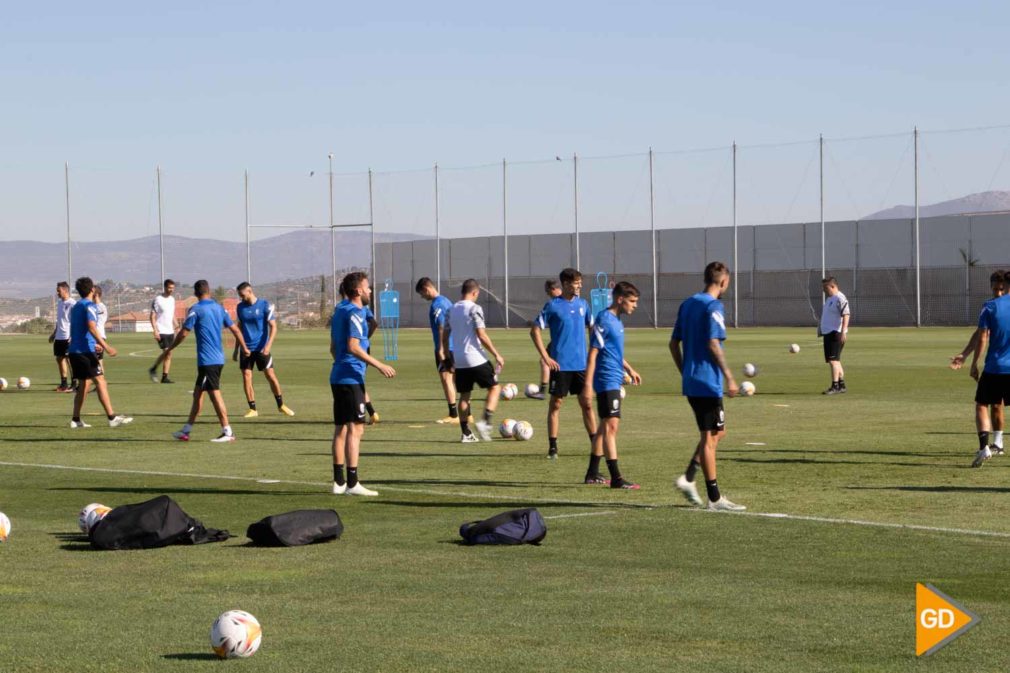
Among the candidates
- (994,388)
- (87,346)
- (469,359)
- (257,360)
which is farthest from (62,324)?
(994,388)

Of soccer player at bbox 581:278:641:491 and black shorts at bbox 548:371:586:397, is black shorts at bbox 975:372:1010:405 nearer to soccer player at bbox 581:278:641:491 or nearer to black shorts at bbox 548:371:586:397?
soccer player at bbox 581:278:641:491

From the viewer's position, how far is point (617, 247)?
311ft

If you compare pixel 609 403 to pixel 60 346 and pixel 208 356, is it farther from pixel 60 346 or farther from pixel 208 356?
pixel 60 346

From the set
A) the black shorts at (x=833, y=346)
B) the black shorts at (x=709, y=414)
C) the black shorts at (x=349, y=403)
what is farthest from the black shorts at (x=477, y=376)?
the black shorts at (x=833, y=346)

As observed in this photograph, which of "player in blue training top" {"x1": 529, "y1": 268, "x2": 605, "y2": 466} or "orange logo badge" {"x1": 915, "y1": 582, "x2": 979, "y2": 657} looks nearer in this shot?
"orange logo badge" {"x1": 915, "y1": 582, "x2": 979, "y2": 657}

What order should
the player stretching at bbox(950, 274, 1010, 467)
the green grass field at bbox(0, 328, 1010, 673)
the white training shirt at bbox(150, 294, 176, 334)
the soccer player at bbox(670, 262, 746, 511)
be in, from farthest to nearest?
1. the white training shirt at bbox(150, 294, 176, 334)
2. the player stretching at bbox(950, 274, 1010, 467)
3. the soccer player at bbox(670, 262, 746, 511)
4. the green grass field at bbox(0, 328, 1010, 673)

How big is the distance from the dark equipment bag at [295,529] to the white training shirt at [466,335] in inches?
368

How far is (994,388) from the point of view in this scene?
57.8 ft

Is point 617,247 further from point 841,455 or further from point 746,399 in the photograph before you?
point 841,455

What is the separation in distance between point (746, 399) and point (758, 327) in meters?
55.9

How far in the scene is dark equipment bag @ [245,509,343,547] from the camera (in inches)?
475

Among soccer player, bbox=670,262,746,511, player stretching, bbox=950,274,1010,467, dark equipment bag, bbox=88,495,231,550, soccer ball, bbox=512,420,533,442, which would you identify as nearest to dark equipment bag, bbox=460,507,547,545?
dark equipment bag, bbox=88,495,231,550

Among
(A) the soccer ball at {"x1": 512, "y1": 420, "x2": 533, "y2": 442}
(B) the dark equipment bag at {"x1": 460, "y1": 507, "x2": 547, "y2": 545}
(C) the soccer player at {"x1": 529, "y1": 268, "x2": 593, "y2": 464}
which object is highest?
(C) the soccer player at {"x1": 529, "y1": 268, "x2": 593, "y2": 464}

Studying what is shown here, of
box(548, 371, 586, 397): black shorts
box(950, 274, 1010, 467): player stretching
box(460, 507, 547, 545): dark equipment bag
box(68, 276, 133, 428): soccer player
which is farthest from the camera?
box(68, 276, 133, 428): soccer player
